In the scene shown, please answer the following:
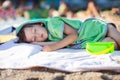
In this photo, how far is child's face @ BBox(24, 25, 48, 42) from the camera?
2.48 meters

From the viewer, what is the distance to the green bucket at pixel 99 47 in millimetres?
2305

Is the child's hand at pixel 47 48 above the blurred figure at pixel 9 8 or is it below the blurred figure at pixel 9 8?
below

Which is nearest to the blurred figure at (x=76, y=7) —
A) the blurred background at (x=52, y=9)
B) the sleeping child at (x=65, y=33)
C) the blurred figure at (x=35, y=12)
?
the blurred background at (x=52, y=9)

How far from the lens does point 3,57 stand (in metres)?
2.32

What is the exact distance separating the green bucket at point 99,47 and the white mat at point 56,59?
41 mm

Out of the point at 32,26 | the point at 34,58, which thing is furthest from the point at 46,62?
the point at 32,26

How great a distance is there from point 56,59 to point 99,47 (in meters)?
0.32

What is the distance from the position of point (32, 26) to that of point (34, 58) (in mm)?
352

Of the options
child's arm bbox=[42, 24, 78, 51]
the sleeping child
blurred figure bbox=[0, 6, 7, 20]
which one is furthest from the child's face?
blurred figure bbox=[0, 6, 7, 20]

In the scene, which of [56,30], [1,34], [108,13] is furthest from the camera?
[108,13]

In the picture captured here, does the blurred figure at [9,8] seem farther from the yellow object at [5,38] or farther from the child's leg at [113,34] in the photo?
the child's leg at [113,34]

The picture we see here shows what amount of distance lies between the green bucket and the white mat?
0.04 metres

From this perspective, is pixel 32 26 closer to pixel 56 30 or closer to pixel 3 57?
pixel 56 30

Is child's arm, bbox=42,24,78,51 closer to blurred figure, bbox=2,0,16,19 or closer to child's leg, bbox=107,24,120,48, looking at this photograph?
child's leg, bbox=107,24,120,48
